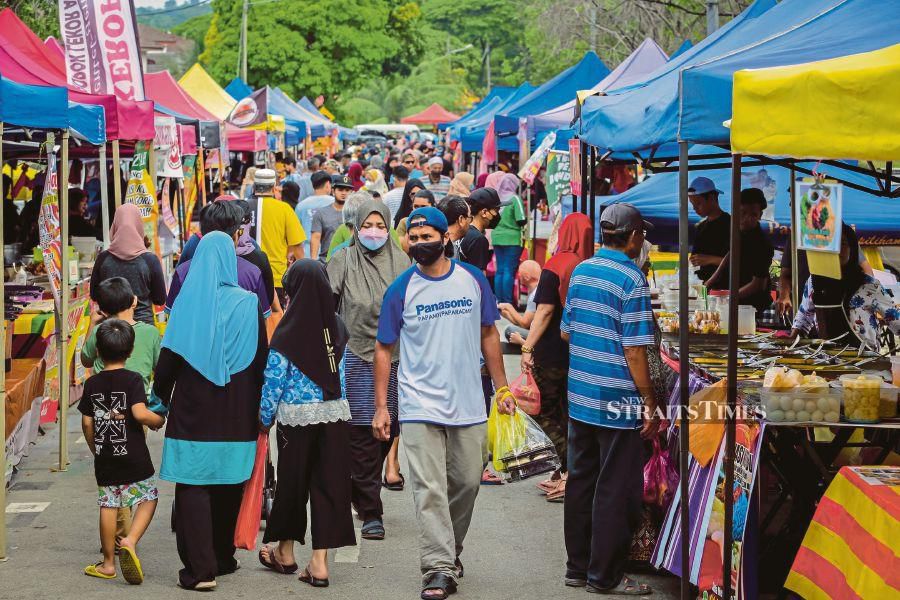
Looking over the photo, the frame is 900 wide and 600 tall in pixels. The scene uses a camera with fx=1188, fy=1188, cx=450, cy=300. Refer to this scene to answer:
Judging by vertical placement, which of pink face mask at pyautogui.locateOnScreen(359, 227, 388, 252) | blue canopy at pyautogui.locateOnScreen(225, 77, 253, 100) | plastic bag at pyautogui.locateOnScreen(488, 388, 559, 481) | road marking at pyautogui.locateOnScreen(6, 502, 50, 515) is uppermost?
blue canopy at pyautogui.locateOnScreen(225, 77, 253, 100)

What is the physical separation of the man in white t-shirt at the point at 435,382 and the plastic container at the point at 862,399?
73.1 inches

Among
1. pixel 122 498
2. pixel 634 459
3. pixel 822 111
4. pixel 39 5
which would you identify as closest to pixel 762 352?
pixel 634 459

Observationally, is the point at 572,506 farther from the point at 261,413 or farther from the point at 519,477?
the point at 261,413

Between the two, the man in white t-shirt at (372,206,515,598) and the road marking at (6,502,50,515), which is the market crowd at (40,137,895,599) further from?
the road marking at (6,502,50,515)

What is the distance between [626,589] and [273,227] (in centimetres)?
615

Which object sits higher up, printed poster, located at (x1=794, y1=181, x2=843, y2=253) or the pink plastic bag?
printed poster, located at (x1=794, y1=181, x2=843, y2=253)

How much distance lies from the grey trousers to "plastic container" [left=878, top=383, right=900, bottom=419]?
6.62 feet

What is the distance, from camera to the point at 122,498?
21.2 ft

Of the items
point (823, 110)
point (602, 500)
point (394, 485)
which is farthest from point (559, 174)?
point (823, 110)

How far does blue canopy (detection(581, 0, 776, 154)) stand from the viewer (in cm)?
631

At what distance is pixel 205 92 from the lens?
79.8 ft

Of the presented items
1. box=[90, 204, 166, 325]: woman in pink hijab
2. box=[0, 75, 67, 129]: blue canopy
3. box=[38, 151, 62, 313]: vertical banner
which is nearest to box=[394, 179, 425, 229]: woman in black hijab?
box=[90, 204, 166, 325]: woman in pink hijab

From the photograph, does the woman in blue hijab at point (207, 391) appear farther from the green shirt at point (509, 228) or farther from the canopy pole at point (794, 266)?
the green shirt at point (509, 228)

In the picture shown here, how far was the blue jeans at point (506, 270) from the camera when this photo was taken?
16094mm
